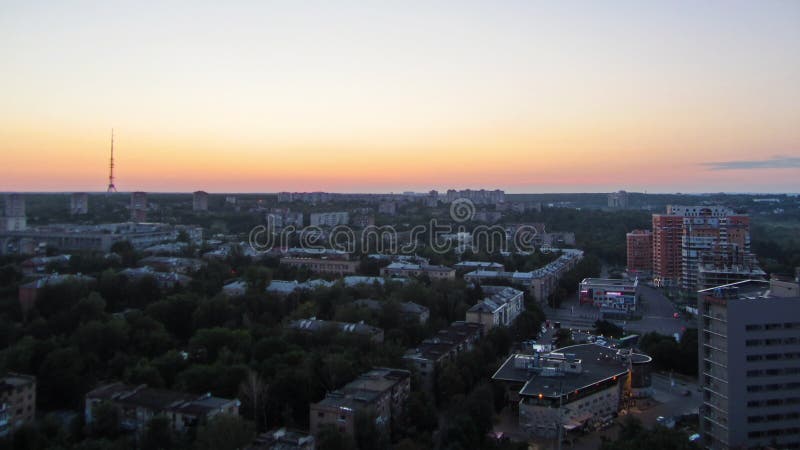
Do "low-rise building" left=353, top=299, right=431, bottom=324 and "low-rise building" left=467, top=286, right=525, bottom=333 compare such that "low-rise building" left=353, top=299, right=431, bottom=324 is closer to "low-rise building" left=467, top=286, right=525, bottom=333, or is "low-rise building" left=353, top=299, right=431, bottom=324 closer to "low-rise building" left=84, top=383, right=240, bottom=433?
"low-rise building" left=467, top=286, right=525, bottom=333

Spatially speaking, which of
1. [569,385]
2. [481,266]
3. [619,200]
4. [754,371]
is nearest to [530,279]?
[481,266]

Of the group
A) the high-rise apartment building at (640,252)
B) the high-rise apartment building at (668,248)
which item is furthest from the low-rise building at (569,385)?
the high-rise apartment building at (640,252)

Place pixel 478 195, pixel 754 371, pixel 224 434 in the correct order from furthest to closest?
pixel 478 195 < pixel 754 371 < pixel 224 434

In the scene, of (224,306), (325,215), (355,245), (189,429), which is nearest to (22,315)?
(224,306)

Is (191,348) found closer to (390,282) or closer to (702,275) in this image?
(390,282)

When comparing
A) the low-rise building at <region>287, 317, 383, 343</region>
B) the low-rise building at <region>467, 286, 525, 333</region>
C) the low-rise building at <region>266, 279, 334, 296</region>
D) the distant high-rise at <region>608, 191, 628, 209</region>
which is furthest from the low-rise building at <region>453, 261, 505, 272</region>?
the distant high-rise at <region>608, 191, 628, 209</region>

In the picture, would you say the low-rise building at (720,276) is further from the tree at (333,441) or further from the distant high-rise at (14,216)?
the distant high-rise at (14,216)

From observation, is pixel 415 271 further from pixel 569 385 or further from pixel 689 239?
pixel 569 385
